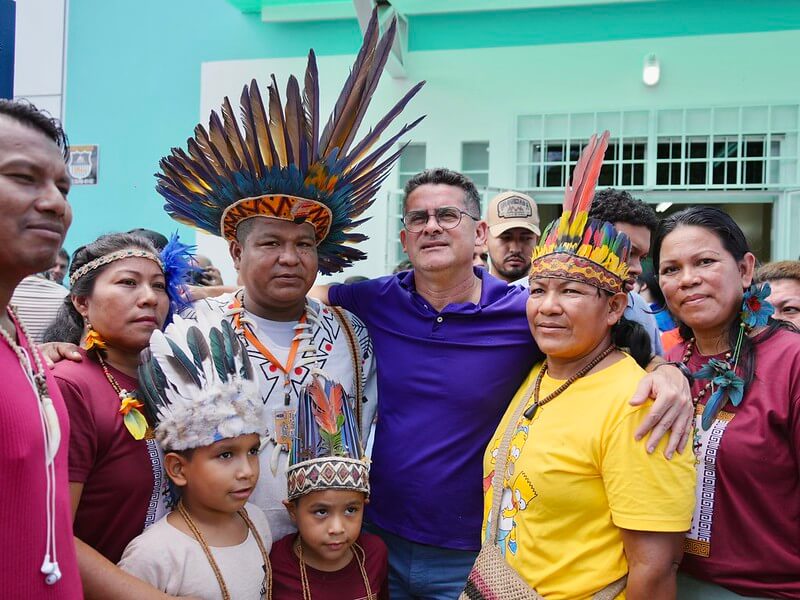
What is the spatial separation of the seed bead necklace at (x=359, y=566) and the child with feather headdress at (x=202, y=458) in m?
0.15

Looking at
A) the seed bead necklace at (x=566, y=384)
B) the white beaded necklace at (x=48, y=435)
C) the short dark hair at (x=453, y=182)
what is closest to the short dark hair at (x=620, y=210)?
the short dark hair at (x=453, y=182)

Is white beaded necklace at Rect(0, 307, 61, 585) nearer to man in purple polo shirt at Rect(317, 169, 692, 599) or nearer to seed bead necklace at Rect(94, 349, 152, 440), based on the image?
seed bead necklace at Rect(94, 349, 152, 440)

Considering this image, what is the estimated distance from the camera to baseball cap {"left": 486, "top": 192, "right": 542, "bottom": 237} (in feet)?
15.9

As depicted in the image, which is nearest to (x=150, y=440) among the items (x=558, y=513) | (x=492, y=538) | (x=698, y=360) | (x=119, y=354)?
(x=119, y=354)

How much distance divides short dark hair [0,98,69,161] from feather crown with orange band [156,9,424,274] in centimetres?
105

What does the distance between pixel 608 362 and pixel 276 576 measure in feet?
4.53

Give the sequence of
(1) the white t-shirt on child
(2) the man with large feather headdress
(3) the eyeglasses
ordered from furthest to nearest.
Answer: (3) the eyeglasses → (2) the man with large feather headdress → (1) the white t-shirt on child

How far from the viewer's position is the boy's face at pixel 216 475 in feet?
7.50

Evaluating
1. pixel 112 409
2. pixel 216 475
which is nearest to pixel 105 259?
pixel 112 409

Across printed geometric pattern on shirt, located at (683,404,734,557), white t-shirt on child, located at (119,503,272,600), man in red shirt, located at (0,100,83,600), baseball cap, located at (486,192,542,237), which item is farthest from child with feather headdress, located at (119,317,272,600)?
baseball cap, located at (486,192,542,237)

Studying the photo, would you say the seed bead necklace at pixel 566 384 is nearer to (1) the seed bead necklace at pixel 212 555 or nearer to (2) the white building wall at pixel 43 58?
(1) the seed bead necklace at pixel 212 555

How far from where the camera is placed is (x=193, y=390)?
2285 mm

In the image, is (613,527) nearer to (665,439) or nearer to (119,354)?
(665,439)

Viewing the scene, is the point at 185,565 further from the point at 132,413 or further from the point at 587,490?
the point at 587,490
